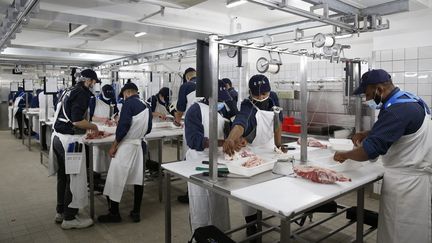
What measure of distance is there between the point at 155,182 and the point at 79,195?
1784 millimetres

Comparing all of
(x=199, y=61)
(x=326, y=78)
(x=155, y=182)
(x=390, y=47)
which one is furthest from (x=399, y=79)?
(x=155, y=182)

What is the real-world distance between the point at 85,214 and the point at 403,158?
10.7ft

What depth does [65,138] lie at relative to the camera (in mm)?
3258

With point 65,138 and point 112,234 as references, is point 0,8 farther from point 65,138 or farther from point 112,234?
point 112,234

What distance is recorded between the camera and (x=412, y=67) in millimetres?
4059

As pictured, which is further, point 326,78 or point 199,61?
point 326,78

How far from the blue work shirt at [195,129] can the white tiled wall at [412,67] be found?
3.04 m

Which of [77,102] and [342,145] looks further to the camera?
[77,102]

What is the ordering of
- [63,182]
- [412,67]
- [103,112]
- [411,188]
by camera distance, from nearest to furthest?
[411,188]
[63,182]
[412,67]
[103,112]

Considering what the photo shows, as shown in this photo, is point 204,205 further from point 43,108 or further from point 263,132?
point 43,108

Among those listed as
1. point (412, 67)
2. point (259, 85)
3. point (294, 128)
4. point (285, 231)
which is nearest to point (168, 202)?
point (285, 231)

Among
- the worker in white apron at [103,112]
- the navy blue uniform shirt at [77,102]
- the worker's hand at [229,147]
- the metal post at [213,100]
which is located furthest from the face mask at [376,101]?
the worker in white apron at [103,112]

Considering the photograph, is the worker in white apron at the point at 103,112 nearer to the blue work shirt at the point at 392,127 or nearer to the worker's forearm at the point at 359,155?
the worker's forearm at the point at 359,155

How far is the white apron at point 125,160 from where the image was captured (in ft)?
11.1
